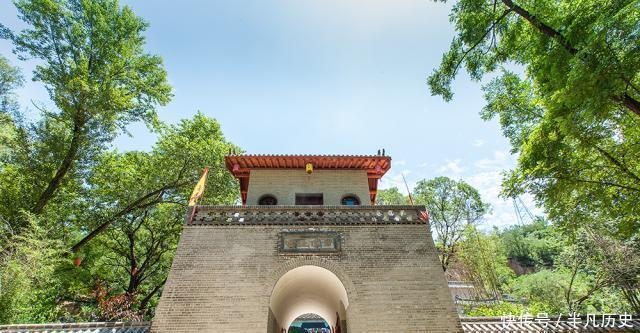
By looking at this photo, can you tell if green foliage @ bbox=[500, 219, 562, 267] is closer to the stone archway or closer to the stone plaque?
the stone archway

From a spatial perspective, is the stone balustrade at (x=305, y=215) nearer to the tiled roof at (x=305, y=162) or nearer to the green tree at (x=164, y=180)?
the tiled roof at (x=305, y=162)

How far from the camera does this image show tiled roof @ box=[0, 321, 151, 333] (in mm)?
7520

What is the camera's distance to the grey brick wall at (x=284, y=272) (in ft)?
21.0

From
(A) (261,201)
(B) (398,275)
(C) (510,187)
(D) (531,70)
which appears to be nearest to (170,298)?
(A) (261,201)

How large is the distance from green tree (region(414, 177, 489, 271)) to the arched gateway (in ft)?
47.3

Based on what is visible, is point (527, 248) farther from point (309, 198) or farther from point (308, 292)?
point (309, 198)

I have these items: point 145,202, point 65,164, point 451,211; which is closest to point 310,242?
point 145,202

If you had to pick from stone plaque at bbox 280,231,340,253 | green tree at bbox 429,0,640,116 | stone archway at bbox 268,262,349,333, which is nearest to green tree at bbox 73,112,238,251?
stone archway at bbox 268,262,349,333

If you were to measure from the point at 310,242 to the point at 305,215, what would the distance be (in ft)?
2.48

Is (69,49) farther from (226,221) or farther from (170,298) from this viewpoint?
(170,298)

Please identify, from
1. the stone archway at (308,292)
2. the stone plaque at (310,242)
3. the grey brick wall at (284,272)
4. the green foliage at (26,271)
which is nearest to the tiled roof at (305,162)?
the grey brick wall at (284,272)

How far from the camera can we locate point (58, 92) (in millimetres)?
11344

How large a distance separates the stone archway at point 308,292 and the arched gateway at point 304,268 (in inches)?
2.7

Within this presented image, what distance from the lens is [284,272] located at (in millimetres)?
6980
